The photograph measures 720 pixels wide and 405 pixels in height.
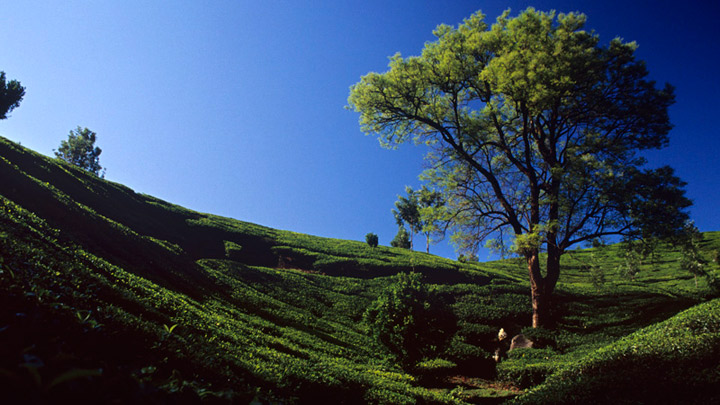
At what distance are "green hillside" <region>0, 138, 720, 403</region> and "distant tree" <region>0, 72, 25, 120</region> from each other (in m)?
29.4

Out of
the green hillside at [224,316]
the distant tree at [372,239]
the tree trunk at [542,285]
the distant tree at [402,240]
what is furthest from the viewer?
the distant tree at [402,240]

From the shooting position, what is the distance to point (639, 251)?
1401cm

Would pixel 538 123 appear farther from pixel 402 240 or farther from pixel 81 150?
pixel 81 150

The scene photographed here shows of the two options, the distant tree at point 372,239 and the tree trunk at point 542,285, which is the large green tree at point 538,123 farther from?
the distant tree at point 372,239

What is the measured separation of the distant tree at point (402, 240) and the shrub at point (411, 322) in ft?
144

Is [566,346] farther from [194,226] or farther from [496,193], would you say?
[194,226]

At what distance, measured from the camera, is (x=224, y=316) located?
10469 mm

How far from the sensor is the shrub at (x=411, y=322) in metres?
11.6

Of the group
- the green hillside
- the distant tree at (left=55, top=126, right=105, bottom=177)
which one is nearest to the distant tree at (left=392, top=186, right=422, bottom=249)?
the green hillside

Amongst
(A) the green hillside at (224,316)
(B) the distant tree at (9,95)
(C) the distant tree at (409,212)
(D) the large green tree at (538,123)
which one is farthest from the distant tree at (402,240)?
(B) the distant tree at (9,95)

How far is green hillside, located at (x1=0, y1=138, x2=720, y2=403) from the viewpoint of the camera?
2551mm

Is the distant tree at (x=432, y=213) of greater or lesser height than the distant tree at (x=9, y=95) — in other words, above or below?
below

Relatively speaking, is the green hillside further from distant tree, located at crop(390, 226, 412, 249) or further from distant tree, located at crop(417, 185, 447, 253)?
distant tree, located at crop(390, 226, 412, 249)

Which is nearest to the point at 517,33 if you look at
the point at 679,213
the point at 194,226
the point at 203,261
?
the point at 679,213
